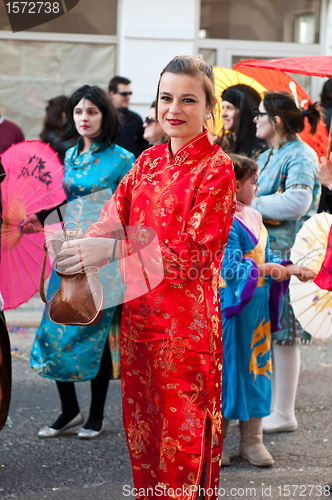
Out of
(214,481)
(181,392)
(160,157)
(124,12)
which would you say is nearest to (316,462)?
(214,481)

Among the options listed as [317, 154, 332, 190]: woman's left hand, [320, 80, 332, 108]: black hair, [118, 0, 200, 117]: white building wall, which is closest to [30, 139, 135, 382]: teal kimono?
[317, 154, 332, 190]: woman's left hand

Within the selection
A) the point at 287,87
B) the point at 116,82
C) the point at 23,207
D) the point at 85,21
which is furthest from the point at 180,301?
the point at 85,21

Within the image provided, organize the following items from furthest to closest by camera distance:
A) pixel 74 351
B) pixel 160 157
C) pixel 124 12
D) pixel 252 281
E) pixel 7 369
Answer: pixel 124 12 → pixel 74 351 → pixel 252 281 → pixel 7 369 → pixel 160 157

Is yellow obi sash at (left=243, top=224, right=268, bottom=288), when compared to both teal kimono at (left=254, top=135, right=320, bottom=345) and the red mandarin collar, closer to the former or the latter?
teal kimono at (left=254, top=135, right=320, bottom=345)

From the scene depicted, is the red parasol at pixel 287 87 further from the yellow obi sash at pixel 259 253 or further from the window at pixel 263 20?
the window at pixel 263 20

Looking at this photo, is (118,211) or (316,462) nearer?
(118,211)

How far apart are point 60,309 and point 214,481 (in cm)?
78

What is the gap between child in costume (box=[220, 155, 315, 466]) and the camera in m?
2.76

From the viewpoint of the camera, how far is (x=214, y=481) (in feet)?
6.44

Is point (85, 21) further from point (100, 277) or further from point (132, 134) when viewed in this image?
point (100, 277)

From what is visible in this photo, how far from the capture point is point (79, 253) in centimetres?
193

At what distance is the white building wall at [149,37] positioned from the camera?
Result: 6.73 m

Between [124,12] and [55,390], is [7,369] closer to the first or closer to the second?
[55,390]

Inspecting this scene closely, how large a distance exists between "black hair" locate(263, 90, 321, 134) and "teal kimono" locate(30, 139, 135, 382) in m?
0.92
